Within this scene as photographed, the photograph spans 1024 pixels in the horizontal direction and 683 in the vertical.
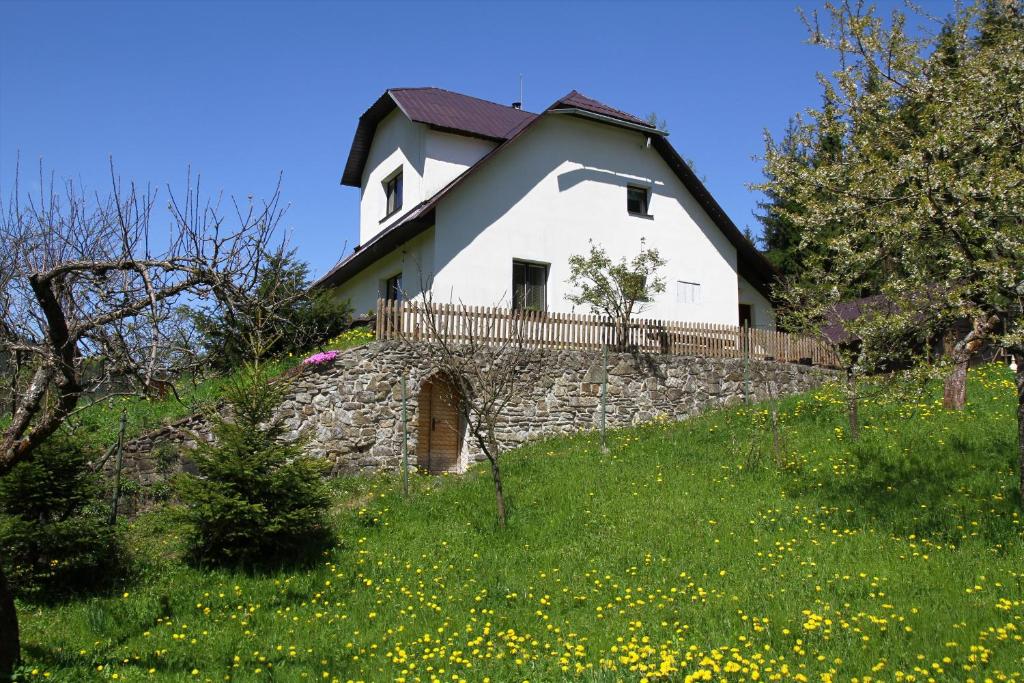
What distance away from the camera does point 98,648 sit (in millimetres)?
7500

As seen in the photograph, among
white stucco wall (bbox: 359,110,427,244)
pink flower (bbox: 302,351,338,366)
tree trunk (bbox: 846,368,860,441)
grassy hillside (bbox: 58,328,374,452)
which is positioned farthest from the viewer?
white stucco wall (bbox: 359,110,427,244)

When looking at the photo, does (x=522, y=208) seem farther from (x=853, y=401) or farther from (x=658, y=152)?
(x=853, y=401)

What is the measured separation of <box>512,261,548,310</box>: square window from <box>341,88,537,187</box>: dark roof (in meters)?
3.93

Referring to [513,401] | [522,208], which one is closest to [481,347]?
[513,401]

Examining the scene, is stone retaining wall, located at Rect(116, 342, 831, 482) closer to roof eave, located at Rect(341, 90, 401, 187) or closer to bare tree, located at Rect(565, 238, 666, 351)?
bare tree, located at Rect(565, 238, 666, 351)

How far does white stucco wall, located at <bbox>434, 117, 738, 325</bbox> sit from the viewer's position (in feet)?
61.9

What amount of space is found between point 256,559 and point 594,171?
1435 centimetres

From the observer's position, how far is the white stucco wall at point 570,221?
61.9 ft

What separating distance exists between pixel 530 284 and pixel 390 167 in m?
5.91

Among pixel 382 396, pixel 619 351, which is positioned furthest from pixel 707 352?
pixel 382 396

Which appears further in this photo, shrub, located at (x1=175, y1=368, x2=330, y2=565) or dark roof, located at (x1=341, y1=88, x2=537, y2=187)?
dark roof, located at (x1=341, y1=88, x2=537, y2=187)

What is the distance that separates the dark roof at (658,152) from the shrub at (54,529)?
9684 mm

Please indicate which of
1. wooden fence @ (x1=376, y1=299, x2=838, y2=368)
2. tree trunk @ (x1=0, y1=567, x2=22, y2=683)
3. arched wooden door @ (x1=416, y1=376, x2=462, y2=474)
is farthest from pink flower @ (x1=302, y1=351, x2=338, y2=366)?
tree trunk @ (x1=0, y1=567, x2=22, y2=683)

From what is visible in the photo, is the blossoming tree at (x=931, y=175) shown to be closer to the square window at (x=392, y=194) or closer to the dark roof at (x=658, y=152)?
the dark roof at (x=658, y=152)
